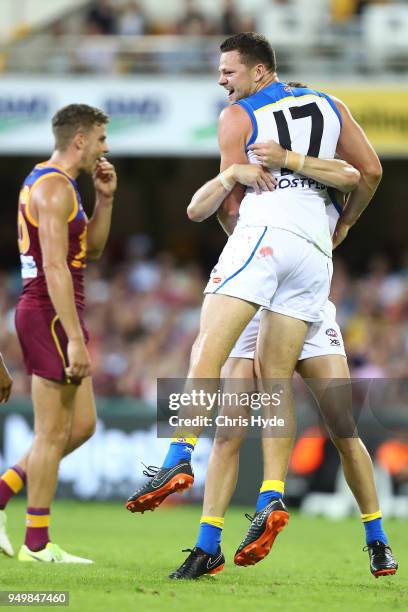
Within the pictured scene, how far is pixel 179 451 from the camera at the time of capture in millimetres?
5441

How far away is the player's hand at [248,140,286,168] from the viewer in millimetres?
5602

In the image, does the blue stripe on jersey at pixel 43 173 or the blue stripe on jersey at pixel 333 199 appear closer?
the blue stripe on jersey at pixel 333 199

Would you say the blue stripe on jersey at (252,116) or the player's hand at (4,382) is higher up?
the blue stripe on jersey at (252,116)

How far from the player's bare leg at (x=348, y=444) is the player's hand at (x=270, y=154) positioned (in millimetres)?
1042

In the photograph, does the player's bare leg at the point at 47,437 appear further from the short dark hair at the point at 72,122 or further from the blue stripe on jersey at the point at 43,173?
the short dark hair at the point at 72,122

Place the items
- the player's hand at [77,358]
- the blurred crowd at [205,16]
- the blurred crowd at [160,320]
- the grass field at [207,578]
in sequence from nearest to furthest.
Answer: the grass field at [207,578]
the player's hand at [77,358]
the blurred crowd at [160,320]
the blurred crowd at [205,16]

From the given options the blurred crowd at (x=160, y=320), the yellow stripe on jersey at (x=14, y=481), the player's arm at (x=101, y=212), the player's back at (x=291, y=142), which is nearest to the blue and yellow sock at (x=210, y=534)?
the player's back at (x=291, y=142)

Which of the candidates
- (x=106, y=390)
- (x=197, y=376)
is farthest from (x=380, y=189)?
(x=197, y=376)

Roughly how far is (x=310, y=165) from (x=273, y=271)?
1.78 ft

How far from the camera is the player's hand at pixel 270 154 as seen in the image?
5.60 metres

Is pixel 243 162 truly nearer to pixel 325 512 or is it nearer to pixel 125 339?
pixel 325 512

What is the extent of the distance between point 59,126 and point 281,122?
5.50ft

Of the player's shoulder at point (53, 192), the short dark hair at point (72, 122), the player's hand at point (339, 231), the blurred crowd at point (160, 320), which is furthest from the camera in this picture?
the blurred crowd at point (160, 320)

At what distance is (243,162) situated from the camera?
5730 mm
